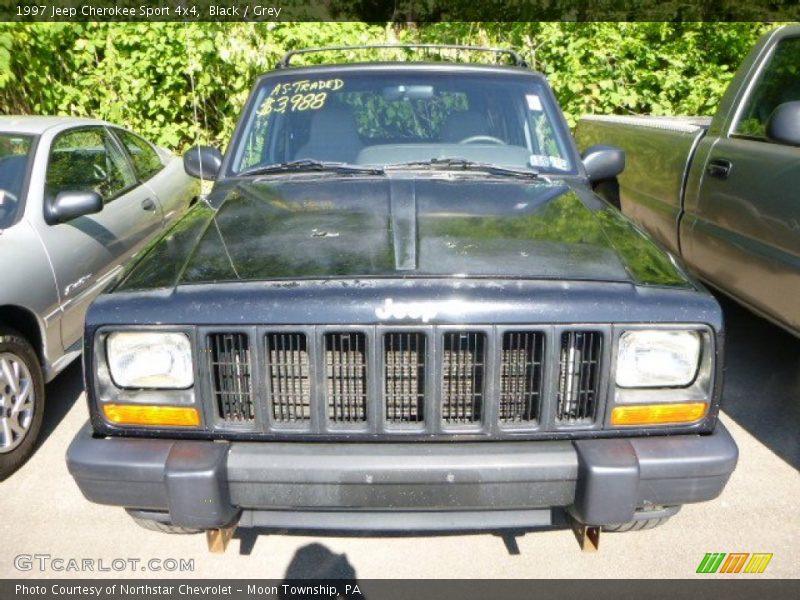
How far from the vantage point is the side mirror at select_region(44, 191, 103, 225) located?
382 cm

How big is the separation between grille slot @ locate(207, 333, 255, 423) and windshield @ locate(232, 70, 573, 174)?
1.45 meters

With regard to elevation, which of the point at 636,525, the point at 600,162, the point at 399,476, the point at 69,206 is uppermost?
the point at 600,162

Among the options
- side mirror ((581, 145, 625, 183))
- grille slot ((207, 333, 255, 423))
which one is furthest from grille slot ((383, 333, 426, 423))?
side mirror ((581, 145, 625, 183))

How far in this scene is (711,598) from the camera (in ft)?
8.55

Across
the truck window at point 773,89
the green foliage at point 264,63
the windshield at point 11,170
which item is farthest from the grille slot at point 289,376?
the green foliage at point 264,63

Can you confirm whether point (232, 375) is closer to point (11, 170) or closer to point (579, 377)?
point (579, 377)

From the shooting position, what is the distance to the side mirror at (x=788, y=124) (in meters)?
3.33

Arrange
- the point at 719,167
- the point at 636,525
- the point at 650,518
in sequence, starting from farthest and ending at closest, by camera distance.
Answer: the point at 719,167, the point at 636,525, the point at 650,518

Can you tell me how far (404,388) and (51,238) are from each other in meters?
2.50

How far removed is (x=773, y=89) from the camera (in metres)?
4.30

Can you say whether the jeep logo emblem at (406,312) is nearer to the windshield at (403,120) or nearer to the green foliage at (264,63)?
the windshield at (403,120)

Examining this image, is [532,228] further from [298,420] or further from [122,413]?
[122,413]

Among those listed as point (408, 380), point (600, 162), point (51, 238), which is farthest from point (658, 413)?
point (51, 238)

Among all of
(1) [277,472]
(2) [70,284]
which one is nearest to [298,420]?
(1) [277,472]
